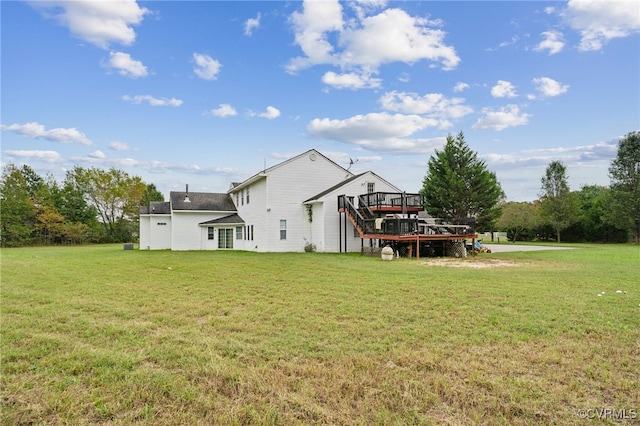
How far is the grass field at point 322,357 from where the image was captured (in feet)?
9.39

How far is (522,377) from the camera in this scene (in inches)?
135

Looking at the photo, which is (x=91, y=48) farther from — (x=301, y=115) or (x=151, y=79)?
(x=301, y=115)

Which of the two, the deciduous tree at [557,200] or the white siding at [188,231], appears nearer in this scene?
the white siding at [188,231]

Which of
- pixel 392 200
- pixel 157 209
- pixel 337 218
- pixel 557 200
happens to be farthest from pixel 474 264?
pixel 557 200

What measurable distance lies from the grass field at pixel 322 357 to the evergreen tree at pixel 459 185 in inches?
930

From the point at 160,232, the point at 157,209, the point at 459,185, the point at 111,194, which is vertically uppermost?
the point at 111,194

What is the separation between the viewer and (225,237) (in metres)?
27.5

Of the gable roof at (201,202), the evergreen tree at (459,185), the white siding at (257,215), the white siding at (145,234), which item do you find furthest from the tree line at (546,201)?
the white siding at (145,234)

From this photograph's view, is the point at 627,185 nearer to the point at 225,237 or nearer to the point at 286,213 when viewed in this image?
the point at 286,213

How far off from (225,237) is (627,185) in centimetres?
3749

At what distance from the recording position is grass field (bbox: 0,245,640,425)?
9.39 ft

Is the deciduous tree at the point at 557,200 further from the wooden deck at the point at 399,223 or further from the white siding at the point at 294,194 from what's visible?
the white siding at the point at 294,194

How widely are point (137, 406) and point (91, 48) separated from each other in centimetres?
1547

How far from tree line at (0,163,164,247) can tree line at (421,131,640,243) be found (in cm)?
3700
